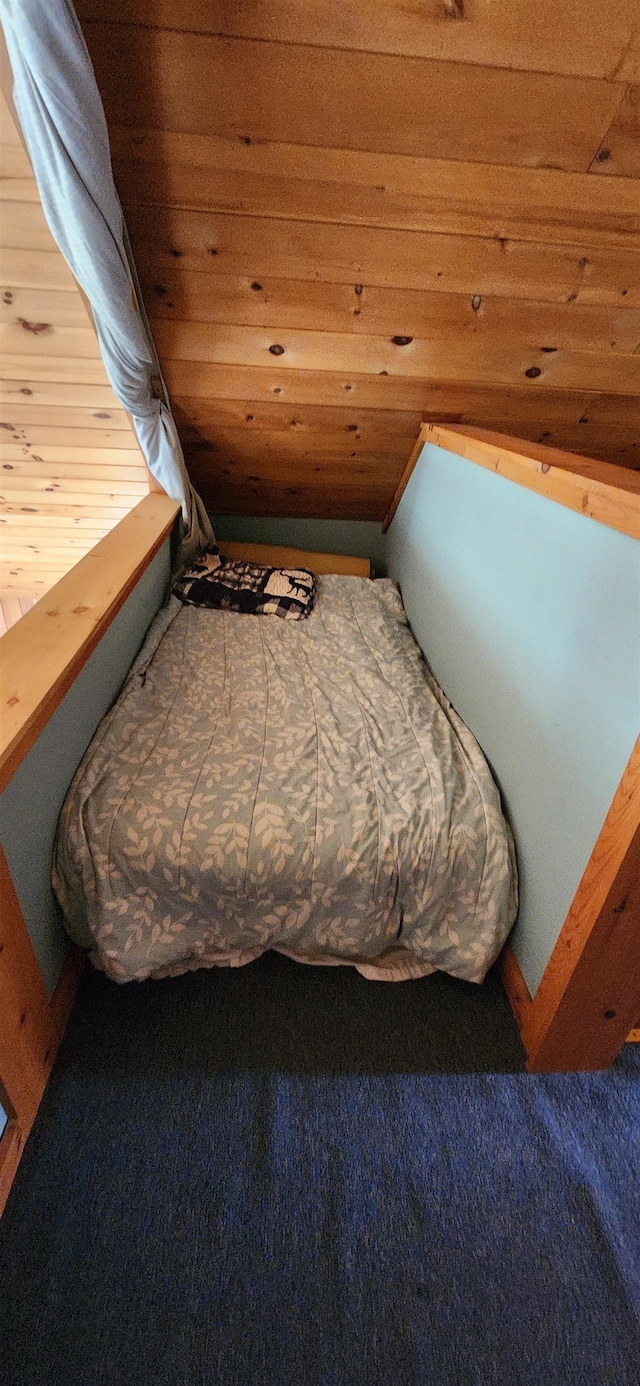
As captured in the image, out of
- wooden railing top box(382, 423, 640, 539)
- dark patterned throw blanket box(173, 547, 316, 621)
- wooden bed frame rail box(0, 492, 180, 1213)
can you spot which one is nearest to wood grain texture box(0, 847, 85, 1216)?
wooden bed frame rail box(0, 492, 180, 1213)

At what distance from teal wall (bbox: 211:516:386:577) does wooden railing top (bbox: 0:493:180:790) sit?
3.08 ft

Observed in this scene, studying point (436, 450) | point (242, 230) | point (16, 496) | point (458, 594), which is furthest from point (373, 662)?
point (16, 496)

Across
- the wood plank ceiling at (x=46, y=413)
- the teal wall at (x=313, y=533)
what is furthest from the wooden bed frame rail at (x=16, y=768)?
the teal wall at (x=313, y=533)

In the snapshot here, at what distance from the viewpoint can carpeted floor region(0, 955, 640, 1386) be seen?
2.41ft

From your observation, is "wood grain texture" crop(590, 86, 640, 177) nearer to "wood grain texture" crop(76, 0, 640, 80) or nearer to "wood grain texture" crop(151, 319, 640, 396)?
"wood grain texture" crop(76, 0, 640, 80)

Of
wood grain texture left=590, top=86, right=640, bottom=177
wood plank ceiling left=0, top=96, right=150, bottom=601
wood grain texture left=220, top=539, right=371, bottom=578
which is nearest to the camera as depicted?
wood grain texture left=590, top=86, right=640, bottom=177

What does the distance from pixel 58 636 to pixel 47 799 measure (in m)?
0.31

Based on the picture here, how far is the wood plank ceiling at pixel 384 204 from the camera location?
97 cm

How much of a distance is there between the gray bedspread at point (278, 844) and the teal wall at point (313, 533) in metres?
1.43

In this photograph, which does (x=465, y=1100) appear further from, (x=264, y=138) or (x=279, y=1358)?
(x=264, y=138)

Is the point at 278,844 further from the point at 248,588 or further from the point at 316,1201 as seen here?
the point at 248,588

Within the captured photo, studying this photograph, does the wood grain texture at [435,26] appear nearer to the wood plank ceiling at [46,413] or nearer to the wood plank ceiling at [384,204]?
the wood plank ceiling at [384,204]

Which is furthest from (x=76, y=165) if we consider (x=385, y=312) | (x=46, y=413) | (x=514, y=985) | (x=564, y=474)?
(x=514, y=985)

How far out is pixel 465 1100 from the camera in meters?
0.99
